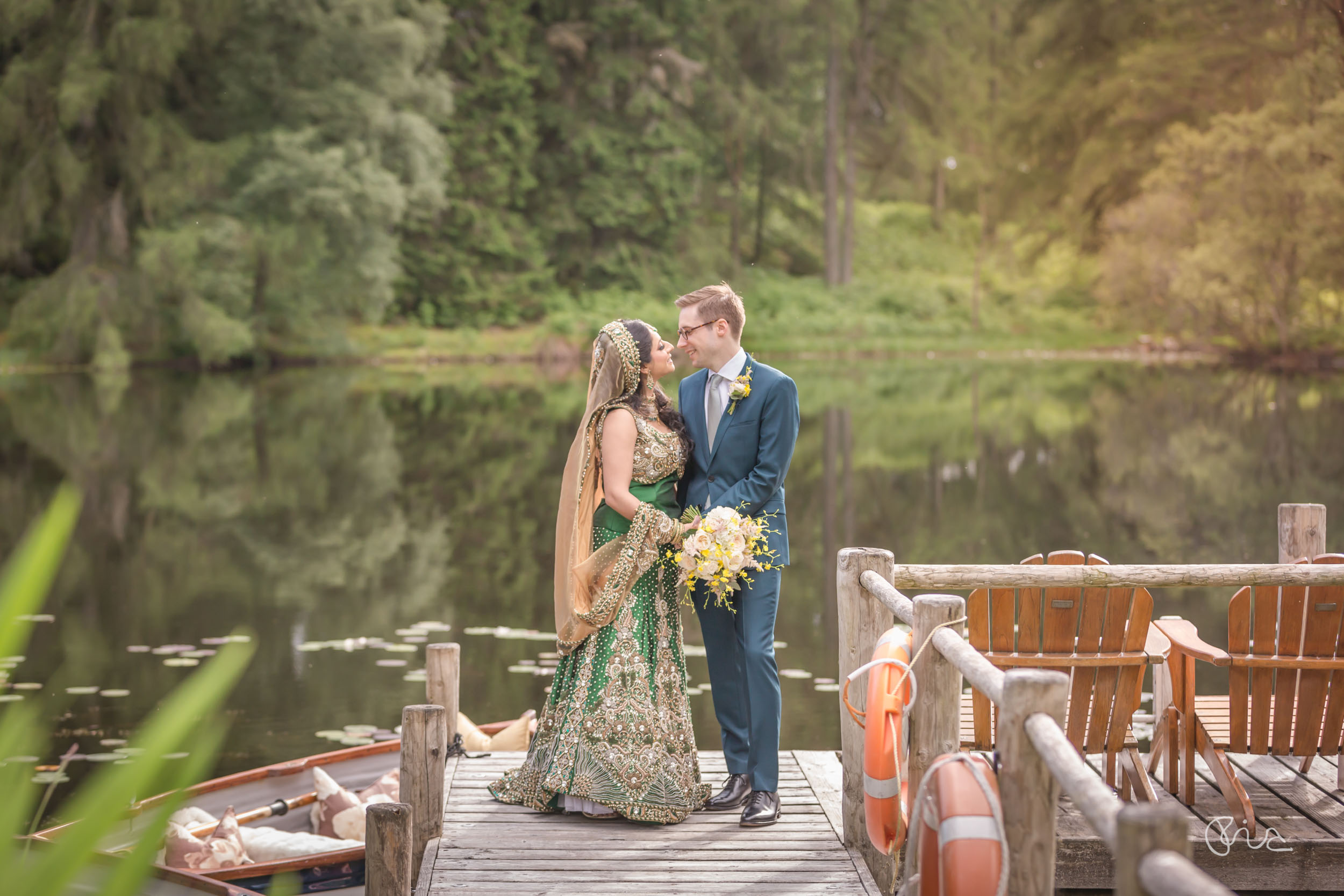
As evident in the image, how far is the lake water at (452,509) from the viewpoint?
32.3 ft

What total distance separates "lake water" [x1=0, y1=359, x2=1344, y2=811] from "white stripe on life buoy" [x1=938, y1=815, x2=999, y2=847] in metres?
5.18

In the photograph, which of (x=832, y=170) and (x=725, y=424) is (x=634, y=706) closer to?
(x=725, y=424)

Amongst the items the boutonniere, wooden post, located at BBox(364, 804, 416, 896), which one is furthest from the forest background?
wooden post, located at BBox(364, 804, 416, 896)

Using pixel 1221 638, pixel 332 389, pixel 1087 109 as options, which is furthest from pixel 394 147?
pixel 1221 638

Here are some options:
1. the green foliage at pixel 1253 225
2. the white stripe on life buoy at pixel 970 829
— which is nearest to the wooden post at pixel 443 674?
the white stripe on life buoy at pixel 970 829

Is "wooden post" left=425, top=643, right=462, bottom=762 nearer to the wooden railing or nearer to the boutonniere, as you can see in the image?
the boutonniere

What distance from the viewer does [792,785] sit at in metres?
5.29

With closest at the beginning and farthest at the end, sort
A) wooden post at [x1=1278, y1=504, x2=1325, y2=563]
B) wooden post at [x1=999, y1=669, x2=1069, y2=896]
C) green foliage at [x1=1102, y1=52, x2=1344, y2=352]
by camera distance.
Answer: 1. wooden post at [x1=999, y1=669, x2=1069, y2=896]
2. wooden post at [x1=1278, y1=504, x2=1325, y2=563]
3. green foliage at [x1=1102, y1=52, x2=1344, y2=352]

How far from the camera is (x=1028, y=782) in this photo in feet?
9.54

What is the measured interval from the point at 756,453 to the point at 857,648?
81 centimetres

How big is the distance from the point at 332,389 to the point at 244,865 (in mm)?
31301

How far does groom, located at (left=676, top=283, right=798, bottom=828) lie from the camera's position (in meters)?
4.73

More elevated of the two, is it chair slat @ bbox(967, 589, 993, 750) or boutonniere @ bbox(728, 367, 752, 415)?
boutonniere @ bbox(728, 367, 752, 415)

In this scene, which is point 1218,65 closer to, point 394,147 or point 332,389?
point 394,147
